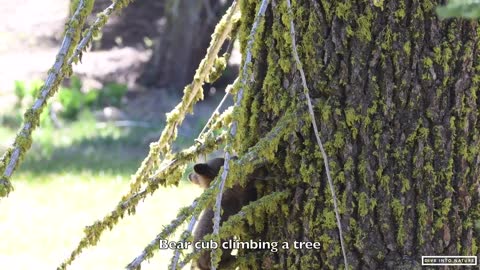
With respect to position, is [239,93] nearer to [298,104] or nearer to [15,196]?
[298,104]

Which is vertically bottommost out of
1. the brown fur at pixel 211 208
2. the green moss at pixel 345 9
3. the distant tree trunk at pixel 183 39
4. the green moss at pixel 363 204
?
the green moss at pixel 363 204

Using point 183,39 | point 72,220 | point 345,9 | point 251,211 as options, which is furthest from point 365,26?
point 183,39

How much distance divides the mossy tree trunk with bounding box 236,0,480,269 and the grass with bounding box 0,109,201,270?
2651 millimetres

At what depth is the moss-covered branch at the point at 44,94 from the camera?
2.51 meters

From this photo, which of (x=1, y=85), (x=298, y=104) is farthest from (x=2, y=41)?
(x=298, y=104)

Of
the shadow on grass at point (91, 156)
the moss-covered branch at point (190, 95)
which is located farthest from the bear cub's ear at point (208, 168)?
the shadow on grass at point (91, 156)

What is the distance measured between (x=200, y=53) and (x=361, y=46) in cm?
985

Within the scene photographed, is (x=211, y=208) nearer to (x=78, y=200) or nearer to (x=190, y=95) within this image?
(x=190, y=95)

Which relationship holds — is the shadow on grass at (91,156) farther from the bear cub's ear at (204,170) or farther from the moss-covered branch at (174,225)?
the moss-covered branch at (174,225)

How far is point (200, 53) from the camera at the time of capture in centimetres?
1240

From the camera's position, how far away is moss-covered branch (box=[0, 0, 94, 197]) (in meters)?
2.51

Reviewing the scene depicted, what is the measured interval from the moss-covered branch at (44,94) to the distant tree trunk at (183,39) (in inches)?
367

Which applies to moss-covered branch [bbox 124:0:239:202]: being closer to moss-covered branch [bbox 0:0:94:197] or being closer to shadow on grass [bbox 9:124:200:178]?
moss-covered branch [bbox 0:0:94:197]

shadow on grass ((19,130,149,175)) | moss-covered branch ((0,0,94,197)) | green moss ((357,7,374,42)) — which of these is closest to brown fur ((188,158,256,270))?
green moss ((357,7,374,42))
